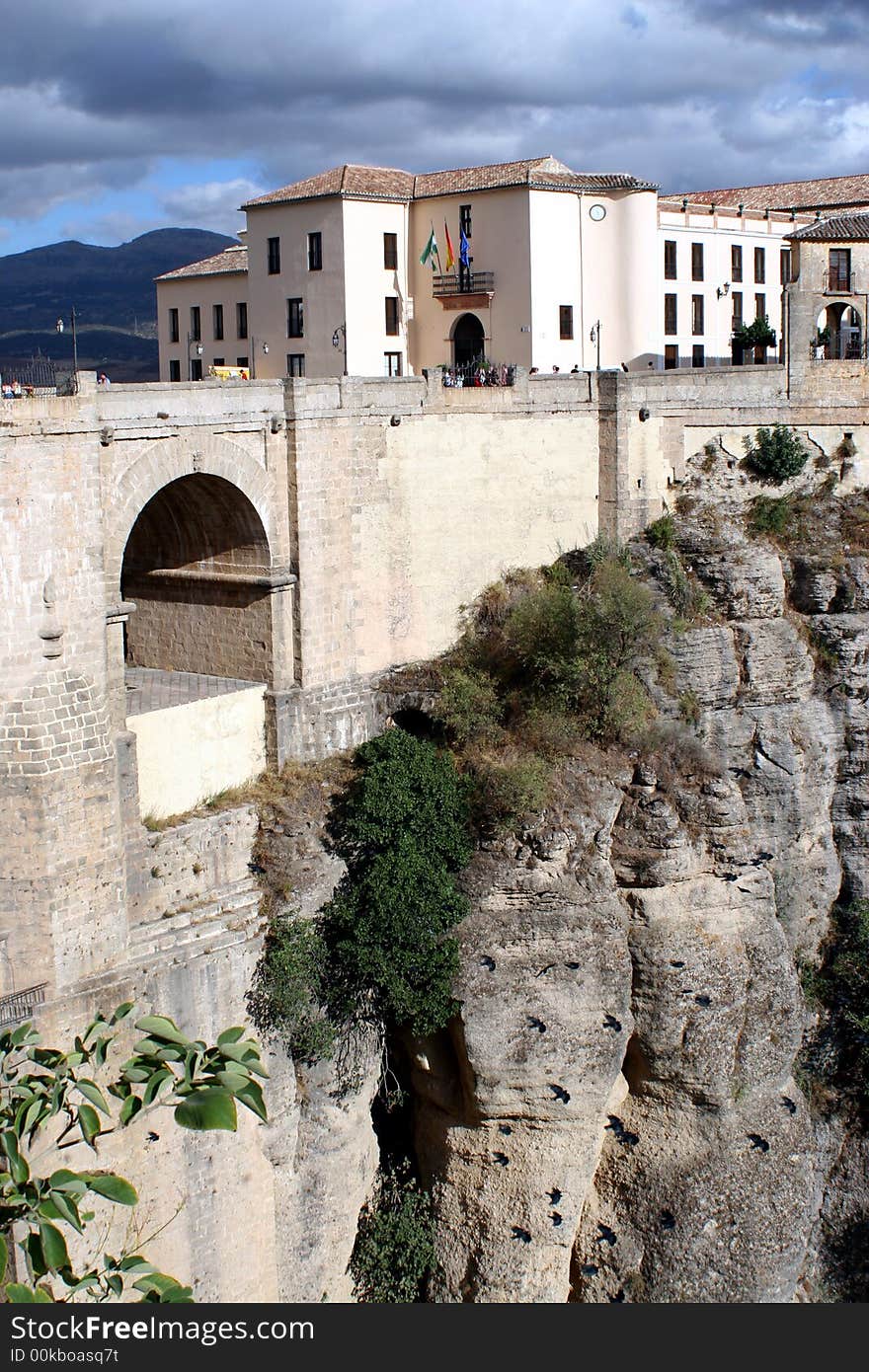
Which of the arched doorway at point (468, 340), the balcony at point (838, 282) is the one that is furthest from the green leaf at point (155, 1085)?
the balcony at point (838, 282)

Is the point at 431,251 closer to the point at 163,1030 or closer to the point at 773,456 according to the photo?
the point at 773,456

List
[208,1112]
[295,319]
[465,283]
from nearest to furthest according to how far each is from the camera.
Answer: [208,1112] → [465,283] → [295,319]

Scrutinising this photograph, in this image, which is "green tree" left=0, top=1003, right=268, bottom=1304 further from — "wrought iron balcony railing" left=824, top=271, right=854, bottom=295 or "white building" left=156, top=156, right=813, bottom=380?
"wrought iron balcony railing" left=824, top=271, right=854, bottom=295

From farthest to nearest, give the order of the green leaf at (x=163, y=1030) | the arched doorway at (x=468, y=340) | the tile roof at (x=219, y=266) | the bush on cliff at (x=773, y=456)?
the tile roof at (x=219, y=266), the arched doorway at (x=468, y=340), the bush on cliff at (x=773, y=456), the green leaf at (x=163, y=1030)

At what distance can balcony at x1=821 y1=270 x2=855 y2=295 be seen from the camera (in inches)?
1213

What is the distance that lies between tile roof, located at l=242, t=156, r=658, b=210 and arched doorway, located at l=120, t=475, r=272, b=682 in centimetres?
1158

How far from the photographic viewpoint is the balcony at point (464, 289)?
32.1m

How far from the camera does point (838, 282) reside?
1217 inches

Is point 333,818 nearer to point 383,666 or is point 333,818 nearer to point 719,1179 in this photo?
point 383,666

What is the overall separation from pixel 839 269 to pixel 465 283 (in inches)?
302

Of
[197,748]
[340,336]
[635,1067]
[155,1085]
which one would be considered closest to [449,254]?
[340,336]

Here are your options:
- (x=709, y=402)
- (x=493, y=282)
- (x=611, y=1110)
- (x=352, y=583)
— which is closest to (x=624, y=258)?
(x=493, y=282)

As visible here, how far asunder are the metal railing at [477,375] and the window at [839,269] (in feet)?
23.0

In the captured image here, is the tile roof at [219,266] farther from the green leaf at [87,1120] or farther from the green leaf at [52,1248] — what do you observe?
the green leaf at [52,1248]
